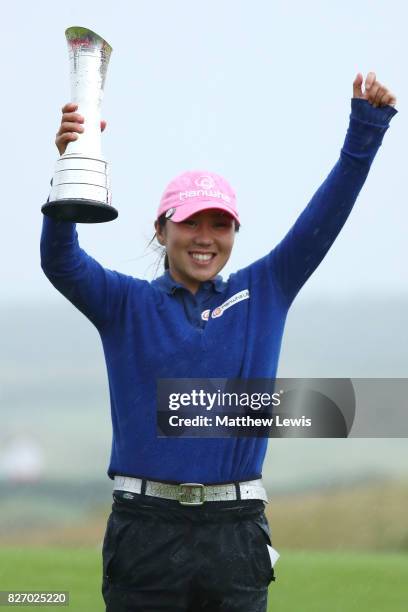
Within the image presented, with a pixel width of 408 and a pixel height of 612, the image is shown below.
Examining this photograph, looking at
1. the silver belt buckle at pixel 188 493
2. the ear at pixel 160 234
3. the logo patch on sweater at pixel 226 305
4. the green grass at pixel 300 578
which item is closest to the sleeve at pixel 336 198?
the logo patch on sweater at pixel 226 305

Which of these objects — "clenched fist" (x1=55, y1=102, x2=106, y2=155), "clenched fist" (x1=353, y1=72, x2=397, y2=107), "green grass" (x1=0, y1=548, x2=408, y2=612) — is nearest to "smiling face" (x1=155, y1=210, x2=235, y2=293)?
"clenched fist" (x1=55, y1=102, x2=106, y2=155)

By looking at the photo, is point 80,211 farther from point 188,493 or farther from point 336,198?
point 188,493

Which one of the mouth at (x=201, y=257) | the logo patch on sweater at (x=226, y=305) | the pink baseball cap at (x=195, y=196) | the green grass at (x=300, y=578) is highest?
the pink baseball cap at (x=195, y=196)

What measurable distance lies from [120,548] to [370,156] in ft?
5.32

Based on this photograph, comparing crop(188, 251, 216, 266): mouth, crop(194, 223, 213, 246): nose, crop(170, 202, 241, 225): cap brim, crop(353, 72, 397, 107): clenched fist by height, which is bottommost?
crop(188, 251, 216, 266): mouth

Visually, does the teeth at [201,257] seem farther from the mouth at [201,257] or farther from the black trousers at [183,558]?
the black trousers at [183,558]

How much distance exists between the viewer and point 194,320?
12.3 feet

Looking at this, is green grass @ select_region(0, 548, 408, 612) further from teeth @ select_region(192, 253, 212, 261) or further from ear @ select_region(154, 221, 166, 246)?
teeth @ select_region(192, 253, 212, 261)

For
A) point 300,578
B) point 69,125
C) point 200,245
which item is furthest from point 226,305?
point 300,578

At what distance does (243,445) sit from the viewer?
3596mm

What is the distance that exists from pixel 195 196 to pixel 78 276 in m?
0.53

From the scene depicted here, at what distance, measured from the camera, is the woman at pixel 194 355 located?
3.52 metres

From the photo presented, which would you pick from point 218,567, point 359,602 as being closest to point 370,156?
point 218,567

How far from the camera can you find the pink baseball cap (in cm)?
377
